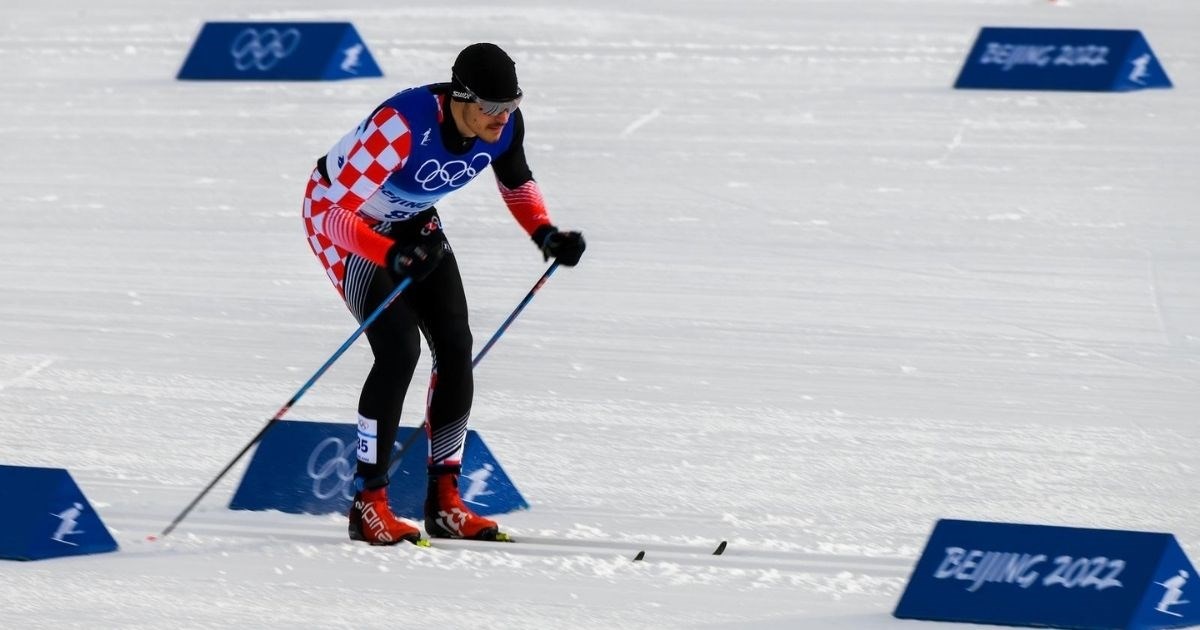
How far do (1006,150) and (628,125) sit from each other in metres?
2.22

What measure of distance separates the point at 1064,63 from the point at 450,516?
291 inches

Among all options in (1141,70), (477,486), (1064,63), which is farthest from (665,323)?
(1141,70)

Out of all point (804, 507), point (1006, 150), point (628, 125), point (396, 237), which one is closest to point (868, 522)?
point (804, 507)

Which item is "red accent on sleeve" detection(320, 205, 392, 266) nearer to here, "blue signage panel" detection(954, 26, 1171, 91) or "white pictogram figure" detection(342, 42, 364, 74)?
"blue signage panel" detection(954, 26, 1171, 91)

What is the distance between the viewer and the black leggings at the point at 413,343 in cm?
448

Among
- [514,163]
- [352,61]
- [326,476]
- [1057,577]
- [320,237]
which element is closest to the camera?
[1057,577]

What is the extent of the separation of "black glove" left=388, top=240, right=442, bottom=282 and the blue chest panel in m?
0.24

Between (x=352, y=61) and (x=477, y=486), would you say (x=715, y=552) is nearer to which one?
(x=477, y=486)

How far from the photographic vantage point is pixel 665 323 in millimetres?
7012

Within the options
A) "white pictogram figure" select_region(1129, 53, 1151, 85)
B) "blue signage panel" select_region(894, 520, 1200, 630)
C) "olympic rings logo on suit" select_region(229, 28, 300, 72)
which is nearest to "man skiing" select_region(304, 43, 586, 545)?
"blue signage panel" select_region(894, 520, 1200, 630)

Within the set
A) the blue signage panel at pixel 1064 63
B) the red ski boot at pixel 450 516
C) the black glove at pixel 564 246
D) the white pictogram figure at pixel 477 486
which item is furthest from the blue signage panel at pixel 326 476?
the blue signage panel at pixel 1064 63

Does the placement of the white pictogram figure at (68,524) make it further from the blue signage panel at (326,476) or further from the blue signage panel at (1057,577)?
the blue signage panel at (1057,577)

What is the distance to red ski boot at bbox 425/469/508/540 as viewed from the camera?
4.68m

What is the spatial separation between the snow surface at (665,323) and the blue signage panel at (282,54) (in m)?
0.20
